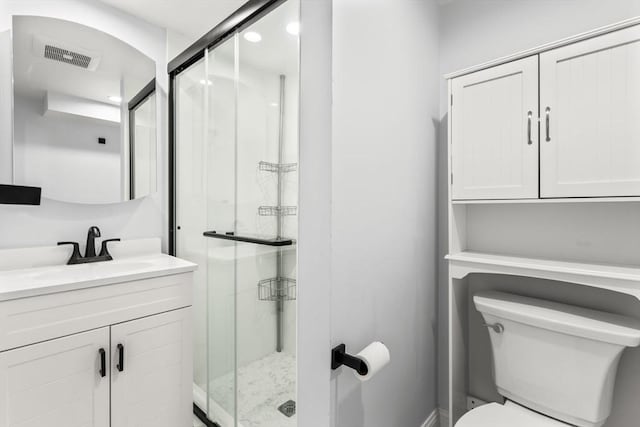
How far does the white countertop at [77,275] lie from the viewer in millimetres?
1123

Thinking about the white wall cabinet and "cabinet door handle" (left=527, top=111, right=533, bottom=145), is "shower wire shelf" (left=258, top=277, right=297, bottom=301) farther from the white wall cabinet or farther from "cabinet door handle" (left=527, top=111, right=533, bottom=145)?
"cabinet door handle" (left=527, top=111, right=533, bottom=145)

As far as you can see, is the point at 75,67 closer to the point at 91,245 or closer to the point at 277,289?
the point at 91,245

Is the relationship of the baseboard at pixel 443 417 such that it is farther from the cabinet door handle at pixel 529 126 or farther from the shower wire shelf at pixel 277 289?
the cabinet door handle at pixel 529 126

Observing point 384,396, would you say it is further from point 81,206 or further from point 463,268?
point 81,206

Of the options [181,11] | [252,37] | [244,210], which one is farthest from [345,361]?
[181,11]

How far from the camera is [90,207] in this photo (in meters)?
1.69

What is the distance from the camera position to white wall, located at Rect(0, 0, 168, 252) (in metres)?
1.44

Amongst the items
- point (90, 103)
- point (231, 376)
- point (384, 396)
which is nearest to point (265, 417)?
point (231, 376)

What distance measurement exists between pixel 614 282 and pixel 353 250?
855 millimetres

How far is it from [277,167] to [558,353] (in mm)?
1345

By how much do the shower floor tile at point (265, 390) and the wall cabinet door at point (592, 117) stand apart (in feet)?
4.32

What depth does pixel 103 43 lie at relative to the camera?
5.67 ft

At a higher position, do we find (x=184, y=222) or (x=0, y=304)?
(x=184, y=222)

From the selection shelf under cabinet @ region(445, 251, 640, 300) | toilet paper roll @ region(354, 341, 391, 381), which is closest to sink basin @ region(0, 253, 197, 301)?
toilet paper roll @ region(354, 341, 391, 381)
